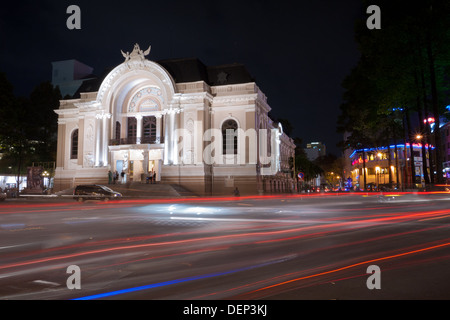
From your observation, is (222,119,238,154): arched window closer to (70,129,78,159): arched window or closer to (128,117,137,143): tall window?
(128,117,137,143): tall window

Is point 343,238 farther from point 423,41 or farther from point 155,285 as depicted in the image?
point 423,41

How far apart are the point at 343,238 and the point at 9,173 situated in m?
59.3

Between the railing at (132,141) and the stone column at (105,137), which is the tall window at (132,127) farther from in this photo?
the stone column at (105,137)

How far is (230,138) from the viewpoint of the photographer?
38.9 meters

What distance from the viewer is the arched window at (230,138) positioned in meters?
38.8

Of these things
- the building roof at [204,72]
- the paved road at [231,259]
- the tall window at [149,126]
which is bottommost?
the paved road at [231,259]

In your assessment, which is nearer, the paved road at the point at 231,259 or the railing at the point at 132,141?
the paved road at the point at 231,259

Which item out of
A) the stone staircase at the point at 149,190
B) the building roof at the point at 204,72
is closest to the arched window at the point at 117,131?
the building roof at the point at 204,72

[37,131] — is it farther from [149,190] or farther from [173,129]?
[149,190]

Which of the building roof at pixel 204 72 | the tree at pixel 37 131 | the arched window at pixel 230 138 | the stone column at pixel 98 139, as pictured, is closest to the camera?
the arched window at pixel 230 138

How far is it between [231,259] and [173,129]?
32797 millimetres

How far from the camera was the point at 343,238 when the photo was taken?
8.10 metres

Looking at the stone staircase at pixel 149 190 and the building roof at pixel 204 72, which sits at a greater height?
the building roof at pixel 204 72

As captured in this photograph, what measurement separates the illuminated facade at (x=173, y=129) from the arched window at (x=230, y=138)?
11 centimetres
